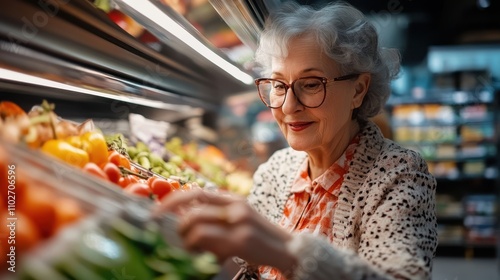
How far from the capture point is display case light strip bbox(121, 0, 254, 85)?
63.7 inches

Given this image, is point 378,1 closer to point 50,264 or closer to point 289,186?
point 289,186

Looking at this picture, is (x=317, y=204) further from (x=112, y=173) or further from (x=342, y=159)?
(x=112, y=173)

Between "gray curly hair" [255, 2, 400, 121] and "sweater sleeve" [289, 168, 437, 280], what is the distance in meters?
0.50

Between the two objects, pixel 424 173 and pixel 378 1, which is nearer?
pixel 424 173

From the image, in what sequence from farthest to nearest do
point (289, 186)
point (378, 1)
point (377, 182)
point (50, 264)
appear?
point (378, 1), point (289, 186), point (377, 182), point (50, 264)

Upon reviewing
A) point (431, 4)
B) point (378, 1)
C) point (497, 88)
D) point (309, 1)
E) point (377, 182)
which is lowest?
point (377, 182)

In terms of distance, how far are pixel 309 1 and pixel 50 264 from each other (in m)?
1.56

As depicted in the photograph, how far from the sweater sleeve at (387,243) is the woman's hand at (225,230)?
0.06 metres

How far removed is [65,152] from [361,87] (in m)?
1.20

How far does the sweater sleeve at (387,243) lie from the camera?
3.89 feet

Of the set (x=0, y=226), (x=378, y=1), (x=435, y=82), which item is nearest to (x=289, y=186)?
(x=0, y=226)

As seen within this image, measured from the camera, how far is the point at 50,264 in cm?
89

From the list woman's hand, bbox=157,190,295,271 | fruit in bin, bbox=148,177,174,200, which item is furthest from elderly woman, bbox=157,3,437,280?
fruit in bin, bbox=148,177,174,200

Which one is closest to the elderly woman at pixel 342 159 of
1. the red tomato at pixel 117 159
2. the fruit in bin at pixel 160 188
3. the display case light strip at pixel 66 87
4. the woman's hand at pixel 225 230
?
the woman's hand at pixel 225 230
